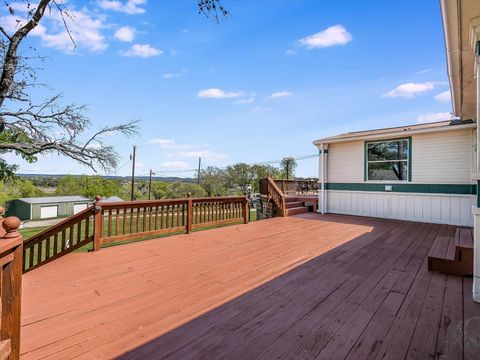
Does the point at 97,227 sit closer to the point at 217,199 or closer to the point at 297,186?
the point at 217,199

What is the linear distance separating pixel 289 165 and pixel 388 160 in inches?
780

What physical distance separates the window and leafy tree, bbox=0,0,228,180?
6089 millimetres

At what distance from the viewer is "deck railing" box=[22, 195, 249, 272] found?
4023 mm

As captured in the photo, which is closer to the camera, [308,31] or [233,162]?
[308,31]

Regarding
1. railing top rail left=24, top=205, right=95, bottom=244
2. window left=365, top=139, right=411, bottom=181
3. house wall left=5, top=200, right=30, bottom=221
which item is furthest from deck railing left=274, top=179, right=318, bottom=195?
house wall left=5, top=200, right=30, bottom=221

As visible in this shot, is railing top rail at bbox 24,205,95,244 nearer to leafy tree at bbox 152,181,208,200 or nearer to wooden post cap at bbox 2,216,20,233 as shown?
wooden post cap at bbox 2,216,20,233

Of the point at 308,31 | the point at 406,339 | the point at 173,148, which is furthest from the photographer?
the point at 173,148

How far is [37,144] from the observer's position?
27.9ft

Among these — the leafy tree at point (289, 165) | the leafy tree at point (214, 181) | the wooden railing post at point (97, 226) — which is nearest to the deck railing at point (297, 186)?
the wooden railing post at point (97, 226)

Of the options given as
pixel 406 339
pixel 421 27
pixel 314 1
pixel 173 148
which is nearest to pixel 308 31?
pixel 314 1

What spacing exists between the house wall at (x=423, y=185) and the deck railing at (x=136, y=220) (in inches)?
160

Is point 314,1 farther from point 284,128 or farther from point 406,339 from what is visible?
point 284,128

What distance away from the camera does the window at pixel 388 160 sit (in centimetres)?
741

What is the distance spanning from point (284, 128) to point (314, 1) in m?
15.0
